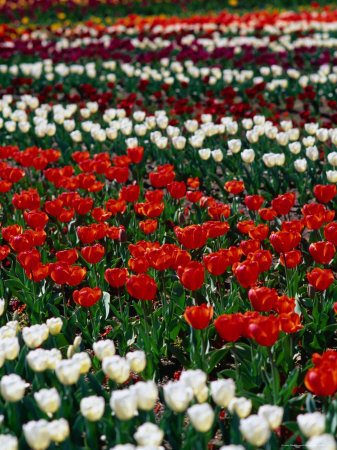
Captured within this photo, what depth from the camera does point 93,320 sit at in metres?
3.40

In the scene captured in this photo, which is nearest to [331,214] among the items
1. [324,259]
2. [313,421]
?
[324,259]

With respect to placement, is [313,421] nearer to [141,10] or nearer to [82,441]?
[82,441]

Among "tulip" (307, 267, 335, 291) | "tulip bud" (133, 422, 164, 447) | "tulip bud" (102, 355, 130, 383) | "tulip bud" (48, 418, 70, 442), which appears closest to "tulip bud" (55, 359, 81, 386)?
"tulip bud" (102, 355, 130, 383)

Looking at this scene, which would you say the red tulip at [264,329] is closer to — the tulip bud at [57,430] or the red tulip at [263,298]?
the red tulip at [263,298]

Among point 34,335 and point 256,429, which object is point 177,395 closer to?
point 256,429

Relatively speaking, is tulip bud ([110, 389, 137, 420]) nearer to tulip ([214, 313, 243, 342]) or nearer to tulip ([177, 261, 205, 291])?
tulip ([214, 313, 243, 342])

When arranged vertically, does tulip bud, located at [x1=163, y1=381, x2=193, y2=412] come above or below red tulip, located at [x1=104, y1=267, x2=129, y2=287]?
below

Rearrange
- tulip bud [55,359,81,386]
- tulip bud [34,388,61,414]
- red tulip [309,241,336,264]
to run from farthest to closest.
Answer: red tulip [309,241,336,264] < tulip bud [55,359,81,386] < tulip bud [34,388,61,414]

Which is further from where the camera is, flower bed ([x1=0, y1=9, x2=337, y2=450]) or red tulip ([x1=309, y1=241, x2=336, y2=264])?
red tulip ([x1=309, y1=241, x2=336, y2=264])

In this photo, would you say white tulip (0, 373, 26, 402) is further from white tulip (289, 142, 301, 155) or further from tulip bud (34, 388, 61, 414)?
white tulip (289, 142, 301, 155)

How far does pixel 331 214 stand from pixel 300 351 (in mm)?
886

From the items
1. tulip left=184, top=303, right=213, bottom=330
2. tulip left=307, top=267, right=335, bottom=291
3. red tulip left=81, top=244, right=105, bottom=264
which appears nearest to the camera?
tulip left=184, top=303, right=213, bottom=330

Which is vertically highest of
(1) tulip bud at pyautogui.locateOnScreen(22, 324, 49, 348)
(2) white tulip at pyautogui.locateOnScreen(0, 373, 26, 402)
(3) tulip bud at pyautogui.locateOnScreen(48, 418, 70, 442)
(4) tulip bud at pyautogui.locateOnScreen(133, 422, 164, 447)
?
(1) tulip bud at pyautogui.locateOnScreen(22, 324, 49, 348)

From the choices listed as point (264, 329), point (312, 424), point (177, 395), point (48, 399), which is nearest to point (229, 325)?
point (264, 329)
